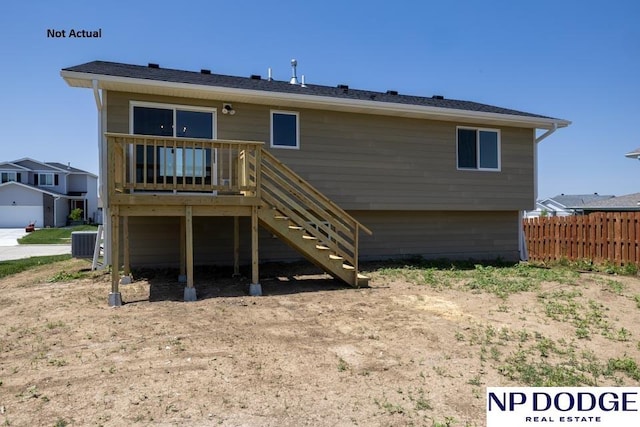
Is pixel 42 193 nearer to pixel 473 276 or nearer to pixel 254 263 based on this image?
pixel 254 263

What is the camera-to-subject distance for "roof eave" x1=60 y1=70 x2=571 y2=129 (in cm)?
838

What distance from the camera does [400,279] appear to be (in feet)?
29.4

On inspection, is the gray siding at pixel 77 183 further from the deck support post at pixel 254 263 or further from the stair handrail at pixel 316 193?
the deck support post at pixel 254 263

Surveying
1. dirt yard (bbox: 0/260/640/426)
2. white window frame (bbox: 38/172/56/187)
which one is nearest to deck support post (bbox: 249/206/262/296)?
dirt yard (bbox: 0/260/640/426)

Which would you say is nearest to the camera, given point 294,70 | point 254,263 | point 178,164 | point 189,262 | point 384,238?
point 189,262

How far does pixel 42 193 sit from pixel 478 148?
4112cm

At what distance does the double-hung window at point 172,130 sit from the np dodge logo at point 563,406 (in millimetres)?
6631

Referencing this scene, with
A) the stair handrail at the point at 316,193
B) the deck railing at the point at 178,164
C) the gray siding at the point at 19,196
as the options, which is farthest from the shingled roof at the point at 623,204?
the gray siding at the point at 19,196

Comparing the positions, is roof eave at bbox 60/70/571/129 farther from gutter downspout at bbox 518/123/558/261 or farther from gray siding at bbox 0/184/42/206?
gray siding at bbox 0/184/42/206

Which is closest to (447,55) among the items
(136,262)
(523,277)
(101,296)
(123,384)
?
(523,277)

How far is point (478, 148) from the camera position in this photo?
469 inches

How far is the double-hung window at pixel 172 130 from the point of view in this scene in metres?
8.85

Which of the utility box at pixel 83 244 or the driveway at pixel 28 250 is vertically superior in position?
the utility box at pixel 83 244

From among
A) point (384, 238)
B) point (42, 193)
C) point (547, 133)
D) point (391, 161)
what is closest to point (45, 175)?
point (42, 193)
